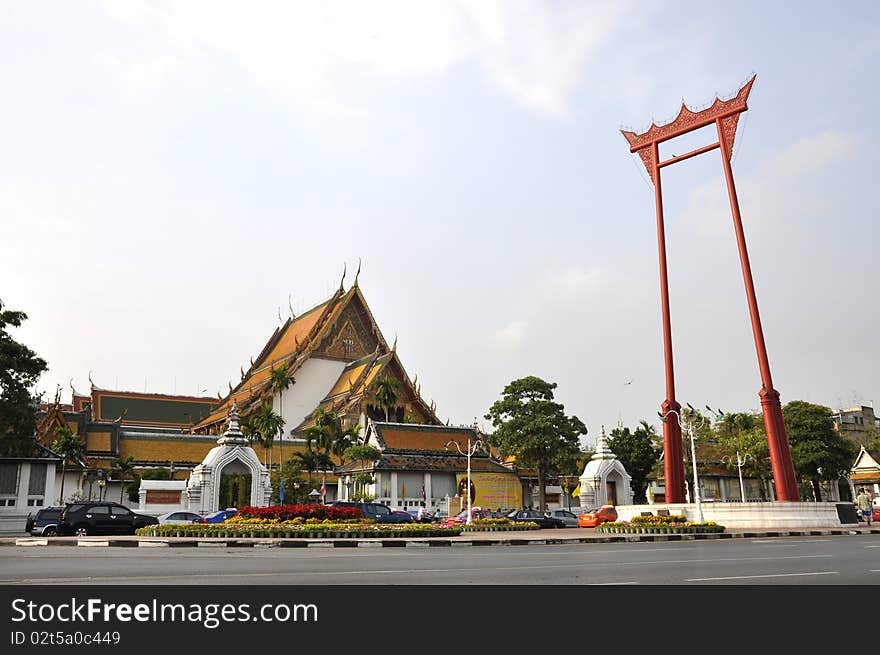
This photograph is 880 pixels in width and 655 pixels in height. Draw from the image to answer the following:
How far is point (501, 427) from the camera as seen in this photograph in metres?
41.8

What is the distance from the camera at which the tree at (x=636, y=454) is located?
47.0 meters

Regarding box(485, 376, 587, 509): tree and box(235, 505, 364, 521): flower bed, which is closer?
box(235, 505, 364, 521): flower bed

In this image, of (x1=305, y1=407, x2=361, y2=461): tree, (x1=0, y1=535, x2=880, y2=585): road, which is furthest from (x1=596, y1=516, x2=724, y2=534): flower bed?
(x1=305, y1=407, x2=361, y2=461): tree

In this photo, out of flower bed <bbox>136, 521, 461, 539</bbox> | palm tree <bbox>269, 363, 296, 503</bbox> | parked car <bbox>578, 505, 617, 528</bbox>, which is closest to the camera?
flower bed <bbox>136, 521, 461, 539</bbox>

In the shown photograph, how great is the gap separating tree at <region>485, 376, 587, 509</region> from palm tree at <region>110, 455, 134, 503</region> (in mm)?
19340

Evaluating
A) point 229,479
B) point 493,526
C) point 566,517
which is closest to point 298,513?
point 493,526

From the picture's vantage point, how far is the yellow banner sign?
41094mm

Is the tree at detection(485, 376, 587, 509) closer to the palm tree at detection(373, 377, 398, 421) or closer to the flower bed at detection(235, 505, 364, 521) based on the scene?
the palm tree at detection(373, 377, 398, 421)

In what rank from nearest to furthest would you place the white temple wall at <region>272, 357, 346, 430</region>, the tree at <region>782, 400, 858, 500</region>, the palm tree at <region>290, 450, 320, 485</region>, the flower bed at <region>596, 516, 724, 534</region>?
the flower bed at <region>596, 516, 724, 534</region> → the palm tree at <region>290, 450, 320, 485</region> → the tree at <region>782, 400, 858, 500</region> → the white temple wall at <region>272, 357, 346, 430</region>

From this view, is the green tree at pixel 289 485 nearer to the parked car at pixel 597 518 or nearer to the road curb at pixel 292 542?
the parked car at pixel 597 518

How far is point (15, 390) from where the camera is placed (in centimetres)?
2930
